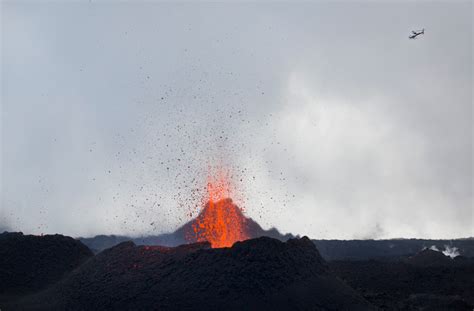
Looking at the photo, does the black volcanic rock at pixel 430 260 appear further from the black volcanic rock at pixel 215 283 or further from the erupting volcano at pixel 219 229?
the black volcanic rock at pixel 215 283

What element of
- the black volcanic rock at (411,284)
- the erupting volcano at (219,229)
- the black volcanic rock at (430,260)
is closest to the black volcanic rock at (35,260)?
the erupting volcano at (219,229)

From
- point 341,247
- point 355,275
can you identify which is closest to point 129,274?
point 355,275

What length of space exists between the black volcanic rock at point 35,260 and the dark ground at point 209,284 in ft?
0.41

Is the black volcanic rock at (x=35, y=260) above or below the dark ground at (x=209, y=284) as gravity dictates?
above

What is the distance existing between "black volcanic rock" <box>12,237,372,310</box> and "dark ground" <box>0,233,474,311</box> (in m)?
0.07

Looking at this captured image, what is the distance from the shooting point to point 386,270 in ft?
189

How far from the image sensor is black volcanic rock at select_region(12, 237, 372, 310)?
30.6 metres

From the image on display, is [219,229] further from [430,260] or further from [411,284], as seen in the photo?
[430,260]

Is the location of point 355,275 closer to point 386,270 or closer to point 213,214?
point 386,270

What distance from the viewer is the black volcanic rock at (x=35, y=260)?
148 feet

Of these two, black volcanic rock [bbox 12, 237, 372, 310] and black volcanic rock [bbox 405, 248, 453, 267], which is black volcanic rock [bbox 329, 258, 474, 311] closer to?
black volcanic rock [bbox 405, 248, 453, 267]

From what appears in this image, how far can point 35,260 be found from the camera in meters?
48.8

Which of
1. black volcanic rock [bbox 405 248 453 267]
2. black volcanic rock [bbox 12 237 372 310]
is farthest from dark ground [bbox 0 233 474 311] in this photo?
black volcanic rock [bbox 405 248 453 267]

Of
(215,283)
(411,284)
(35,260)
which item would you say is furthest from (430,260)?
(35,260)
